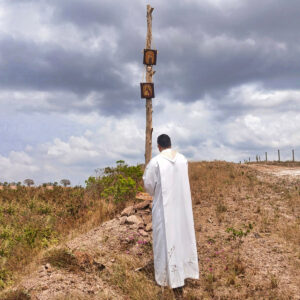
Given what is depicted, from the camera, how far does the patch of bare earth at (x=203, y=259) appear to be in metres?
6.37

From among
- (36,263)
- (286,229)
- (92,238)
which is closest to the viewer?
(36,263)

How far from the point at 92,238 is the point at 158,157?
371 cm

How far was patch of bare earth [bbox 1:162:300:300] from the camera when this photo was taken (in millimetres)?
6371

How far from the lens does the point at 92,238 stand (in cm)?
869

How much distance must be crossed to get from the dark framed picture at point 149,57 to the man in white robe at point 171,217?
6.50 meters

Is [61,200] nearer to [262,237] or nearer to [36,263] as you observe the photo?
[36,263]

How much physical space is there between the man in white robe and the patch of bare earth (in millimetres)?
446

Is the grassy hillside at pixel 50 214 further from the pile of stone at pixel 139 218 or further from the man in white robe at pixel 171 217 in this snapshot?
the man in white robe at pixel 171 217

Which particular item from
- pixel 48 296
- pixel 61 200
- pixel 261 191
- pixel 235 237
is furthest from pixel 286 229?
pixel 61 200

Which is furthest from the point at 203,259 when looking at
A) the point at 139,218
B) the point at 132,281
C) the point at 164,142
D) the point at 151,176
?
the point at 164,142

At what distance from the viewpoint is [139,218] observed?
9.60 m

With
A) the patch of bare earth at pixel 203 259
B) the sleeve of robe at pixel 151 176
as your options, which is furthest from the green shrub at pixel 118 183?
the sleeve of robe at pixel 151 176

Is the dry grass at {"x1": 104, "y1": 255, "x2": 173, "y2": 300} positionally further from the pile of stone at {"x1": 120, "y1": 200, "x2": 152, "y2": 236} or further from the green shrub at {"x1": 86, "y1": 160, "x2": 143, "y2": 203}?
the green shrub at {"x1": 86, "y1": 160, "x2": 143, "y2": 203}

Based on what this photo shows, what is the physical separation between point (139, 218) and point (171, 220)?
3.73 metres
